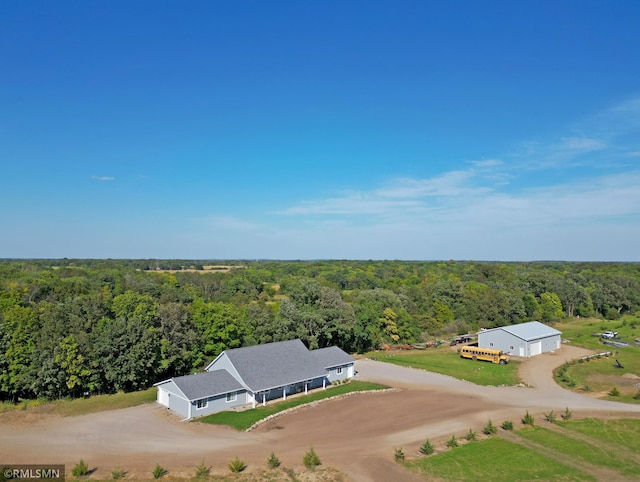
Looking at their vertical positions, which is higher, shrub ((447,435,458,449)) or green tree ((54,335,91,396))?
green tree ((54,335,91,396))

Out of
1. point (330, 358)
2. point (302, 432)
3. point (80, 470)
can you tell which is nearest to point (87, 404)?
point (80, 470)

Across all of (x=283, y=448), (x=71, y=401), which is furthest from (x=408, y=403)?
(x=71, y=401)

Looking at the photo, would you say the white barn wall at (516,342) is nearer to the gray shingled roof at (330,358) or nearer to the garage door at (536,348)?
the garage door at (536,348)

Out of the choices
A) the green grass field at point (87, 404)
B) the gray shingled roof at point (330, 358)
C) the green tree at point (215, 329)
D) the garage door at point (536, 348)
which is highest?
the green tree at point (215, 329)

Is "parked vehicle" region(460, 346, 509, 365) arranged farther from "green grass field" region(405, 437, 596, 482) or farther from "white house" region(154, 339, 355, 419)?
"green grass field" region(405, 437, 596, 482)

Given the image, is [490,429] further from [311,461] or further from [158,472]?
[158,472]

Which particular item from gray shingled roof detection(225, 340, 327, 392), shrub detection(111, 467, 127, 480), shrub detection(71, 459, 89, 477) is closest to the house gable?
gray shingled roof detection(225, 340, 327, 392)

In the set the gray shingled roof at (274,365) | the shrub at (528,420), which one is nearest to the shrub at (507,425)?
the shrub at (528,420)
